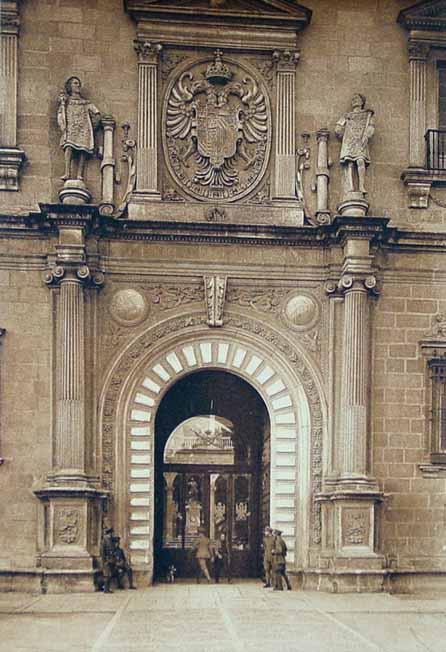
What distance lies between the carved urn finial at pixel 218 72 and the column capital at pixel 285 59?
0.97m

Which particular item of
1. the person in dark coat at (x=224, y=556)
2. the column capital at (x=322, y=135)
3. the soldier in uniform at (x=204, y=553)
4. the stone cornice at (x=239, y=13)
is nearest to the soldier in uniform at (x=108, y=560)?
the soldier in uniform at (x=204, y=553)

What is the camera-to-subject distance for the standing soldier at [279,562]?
21.7 meters

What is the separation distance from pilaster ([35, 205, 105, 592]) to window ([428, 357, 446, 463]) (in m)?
6.50

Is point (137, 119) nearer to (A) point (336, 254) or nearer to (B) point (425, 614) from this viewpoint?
(A) point (336, 254)

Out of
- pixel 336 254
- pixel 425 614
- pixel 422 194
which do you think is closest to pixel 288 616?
pixel 425 614

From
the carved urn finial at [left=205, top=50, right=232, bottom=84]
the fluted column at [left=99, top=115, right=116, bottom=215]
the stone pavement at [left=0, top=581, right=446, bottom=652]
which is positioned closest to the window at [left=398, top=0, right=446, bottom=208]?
the carved urn finial at [left=205, top=50, right=232, bottom=84]

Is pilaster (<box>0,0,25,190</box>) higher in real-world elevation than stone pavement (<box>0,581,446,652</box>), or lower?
higher

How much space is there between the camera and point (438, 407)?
23.0 meters

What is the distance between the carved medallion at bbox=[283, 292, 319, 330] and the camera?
2292 cm

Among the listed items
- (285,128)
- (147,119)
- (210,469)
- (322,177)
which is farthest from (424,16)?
(210,469)

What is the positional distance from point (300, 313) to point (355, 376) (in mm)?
1665

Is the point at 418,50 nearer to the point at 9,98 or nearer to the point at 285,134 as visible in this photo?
the point at 285,134

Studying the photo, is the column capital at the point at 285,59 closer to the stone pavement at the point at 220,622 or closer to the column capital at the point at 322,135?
the column capital at the point at 322,135

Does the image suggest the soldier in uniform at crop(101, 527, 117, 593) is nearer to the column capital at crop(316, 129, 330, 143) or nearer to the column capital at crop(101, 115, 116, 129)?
the column capital at crop(101, 115, 116, 129)
